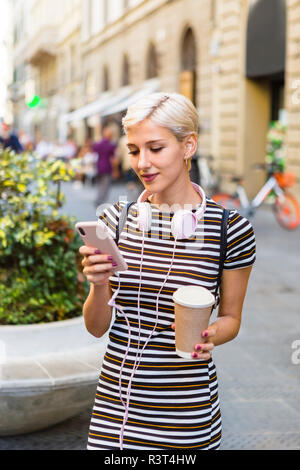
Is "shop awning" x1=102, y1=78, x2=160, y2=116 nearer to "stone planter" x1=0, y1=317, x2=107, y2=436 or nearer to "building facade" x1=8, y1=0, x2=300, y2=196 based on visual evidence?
"building facade" x1=8, y1=0, x2=300, y2=196

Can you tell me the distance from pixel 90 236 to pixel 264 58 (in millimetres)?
14868

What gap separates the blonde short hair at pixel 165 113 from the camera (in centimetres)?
180

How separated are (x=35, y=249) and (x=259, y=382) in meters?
1.60

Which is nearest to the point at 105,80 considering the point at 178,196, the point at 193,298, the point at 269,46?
the point at 269,46

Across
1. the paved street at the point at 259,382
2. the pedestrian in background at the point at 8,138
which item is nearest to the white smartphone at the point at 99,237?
the paved street at the point at 259,382

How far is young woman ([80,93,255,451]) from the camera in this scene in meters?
1.85

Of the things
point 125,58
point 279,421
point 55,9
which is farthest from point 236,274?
point 55,9

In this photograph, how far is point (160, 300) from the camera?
6.14ft

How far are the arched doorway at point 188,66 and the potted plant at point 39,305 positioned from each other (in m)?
16.5

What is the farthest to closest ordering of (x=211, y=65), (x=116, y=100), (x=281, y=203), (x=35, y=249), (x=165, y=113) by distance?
(x=116, y=100) → (x=211, y=65) → (x=281, y=203) → (x=35, y=249) → (x=165, y=113)

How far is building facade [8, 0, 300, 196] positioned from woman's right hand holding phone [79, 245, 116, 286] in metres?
7.41

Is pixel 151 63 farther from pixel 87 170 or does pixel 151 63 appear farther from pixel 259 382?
pixel 259 382

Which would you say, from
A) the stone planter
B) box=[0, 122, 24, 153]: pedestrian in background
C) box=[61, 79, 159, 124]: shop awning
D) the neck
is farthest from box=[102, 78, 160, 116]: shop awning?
the neck

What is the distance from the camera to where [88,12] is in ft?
110
